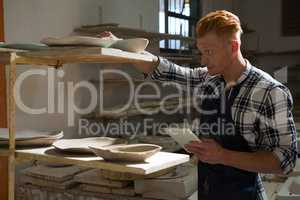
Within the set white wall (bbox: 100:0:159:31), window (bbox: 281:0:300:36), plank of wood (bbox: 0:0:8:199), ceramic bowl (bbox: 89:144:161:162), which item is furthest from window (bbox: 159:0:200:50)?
ceramic bowl (bbox: 89:144:161:162)

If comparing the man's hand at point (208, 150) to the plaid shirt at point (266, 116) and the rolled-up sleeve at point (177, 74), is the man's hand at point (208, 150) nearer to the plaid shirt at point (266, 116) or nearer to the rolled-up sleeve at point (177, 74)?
the plaid shirt at point (266, 116)

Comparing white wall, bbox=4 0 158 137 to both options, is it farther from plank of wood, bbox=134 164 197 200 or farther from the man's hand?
the man's hand

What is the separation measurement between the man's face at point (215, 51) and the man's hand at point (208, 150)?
0.86 ft

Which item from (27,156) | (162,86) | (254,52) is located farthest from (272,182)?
(254,52)

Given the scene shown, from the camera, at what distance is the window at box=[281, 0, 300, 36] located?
6766 mm

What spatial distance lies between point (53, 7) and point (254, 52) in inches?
185

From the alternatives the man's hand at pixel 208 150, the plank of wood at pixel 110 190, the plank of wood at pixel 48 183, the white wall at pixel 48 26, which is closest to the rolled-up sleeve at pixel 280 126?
the man's hand at pixel 208 150

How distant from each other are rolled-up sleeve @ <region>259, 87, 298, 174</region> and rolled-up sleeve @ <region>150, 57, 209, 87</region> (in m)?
0.41

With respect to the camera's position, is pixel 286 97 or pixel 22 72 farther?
pixel 22 72

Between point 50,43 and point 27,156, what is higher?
point 50,43

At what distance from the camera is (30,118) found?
2787mm

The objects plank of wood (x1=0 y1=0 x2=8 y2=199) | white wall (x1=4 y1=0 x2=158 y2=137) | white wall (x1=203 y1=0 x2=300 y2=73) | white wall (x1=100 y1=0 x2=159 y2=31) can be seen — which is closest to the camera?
plank of wood (x1=0 y1=0 x2=8 y2=199)

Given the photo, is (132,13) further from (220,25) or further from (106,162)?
(106,162)

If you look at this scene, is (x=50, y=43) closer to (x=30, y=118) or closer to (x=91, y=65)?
(x=30, y=118)
